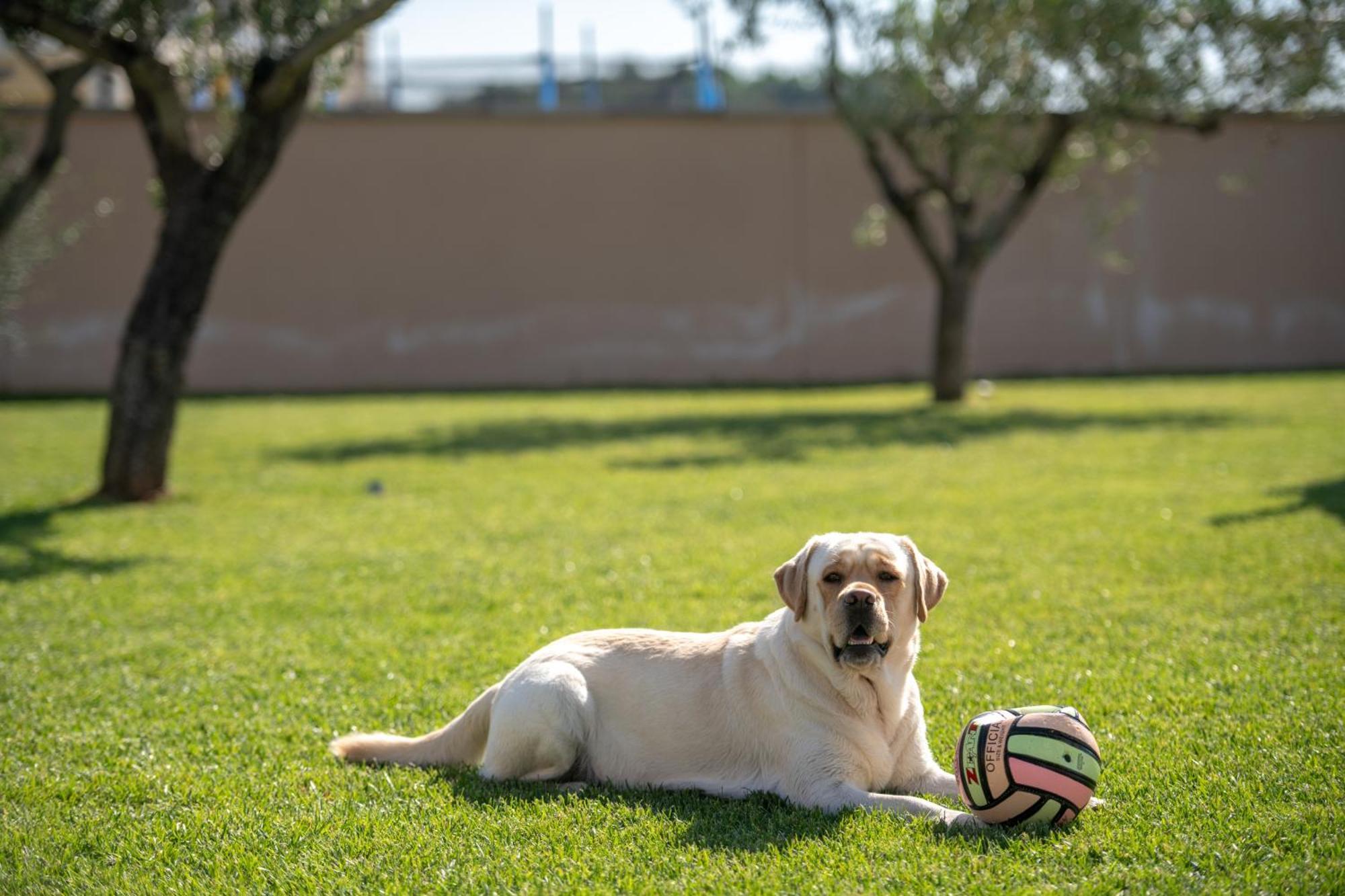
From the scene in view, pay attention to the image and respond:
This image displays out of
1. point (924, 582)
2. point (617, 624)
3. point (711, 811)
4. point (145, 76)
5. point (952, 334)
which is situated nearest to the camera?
Answer: point (711, 811)

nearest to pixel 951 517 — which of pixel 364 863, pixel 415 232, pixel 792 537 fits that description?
pixel 792 537

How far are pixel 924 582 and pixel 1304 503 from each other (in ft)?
23.3

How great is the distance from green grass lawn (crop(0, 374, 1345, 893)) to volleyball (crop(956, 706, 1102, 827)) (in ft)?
0.36

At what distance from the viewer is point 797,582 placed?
4535mm

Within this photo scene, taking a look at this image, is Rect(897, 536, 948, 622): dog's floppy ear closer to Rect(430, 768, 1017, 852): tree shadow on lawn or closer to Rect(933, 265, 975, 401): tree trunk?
Rect(430, 768, 1017, 852): tree shadow on lawn

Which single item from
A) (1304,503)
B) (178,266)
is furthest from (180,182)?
(1304,503)

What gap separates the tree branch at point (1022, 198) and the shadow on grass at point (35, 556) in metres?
13.4

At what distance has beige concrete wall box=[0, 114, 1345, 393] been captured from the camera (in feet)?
83.5

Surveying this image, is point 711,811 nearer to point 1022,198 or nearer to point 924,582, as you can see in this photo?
point 924,582

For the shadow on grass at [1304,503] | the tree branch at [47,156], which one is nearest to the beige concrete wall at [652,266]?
the tree branch at [47,156]

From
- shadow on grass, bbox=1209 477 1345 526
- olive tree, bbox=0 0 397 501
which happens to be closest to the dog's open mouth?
shadow on grass, bbox=1209 477 1345 526

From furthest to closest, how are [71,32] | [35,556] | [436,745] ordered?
[71,32]
[35,556]
[436,745]

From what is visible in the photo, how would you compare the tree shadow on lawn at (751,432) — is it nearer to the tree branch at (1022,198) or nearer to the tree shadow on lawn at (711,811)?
the tree branch at (1022,198)

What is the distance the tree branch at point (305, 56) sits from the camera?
10.6 metres
